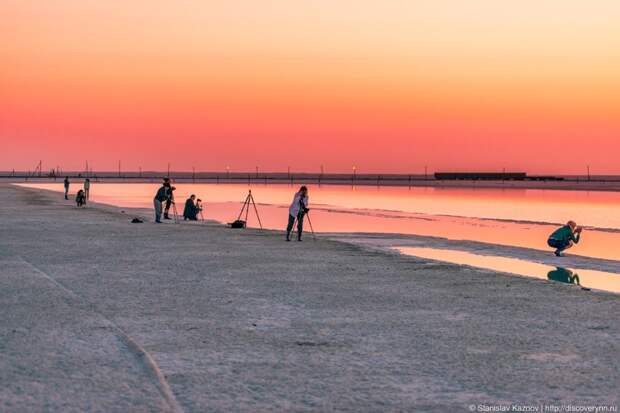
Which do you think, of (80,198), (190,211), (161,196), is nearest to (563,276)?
(161,196)

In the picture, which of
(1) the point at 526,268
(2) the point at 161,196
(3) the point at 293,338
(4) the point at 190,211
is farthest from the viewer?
(4) the point at 190,211

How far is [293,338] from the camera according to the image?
10.9 metres

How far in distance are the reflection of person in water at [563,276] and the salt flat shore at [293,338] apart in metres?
1.86

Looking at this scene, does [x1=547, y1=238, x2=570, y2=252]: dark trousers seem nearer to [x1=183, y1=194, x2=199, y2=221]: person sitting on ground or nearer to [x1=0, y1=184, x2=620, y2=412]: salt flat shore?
[x1=0, y1=184, x2=620, y2=412]: salt flat shore

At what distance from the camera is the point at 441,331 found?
38.0ft

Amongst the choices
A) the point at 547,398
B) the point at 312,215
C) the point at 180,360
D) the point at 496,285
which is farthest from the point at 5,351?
the point at 312,215

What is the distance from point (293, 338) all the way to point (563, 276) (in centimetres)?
1146

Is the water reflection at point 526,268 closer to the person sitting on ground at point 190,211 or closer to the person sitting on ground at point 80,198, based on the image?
the person sitting on ground at point 190,211

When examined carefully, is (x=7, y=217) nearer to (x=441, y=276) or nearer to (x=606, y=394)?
(x=441, y=276)

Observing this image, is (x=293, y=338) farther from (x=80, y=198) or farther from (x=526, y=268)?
(x=80, y=198)

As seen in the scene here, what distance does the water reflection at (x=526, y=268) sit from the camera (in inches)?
753

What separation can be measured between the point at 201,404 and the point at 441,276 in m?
11.4

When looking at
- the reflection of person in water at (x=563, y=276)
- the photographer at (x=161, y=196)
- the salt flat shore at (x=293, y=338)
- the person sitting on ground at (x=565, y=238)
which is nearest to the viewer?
the salt flat shore at (x=293, y=338)

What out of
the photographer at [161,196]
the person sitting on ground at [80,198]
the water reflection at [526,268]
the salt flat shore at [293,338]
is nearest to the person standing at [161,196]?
the photographer at [161,196]
